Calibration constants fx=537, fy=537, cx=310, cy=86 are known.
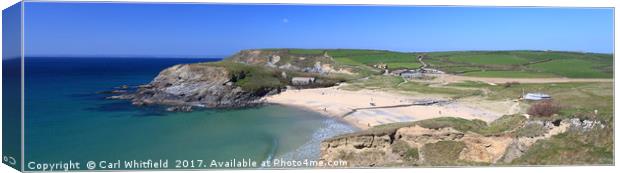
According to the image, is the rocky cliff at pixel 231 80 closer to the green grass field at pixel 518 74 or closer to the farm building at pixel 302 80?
the farm building at pixel 302 80

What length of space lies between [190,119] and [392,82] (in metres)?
4.28

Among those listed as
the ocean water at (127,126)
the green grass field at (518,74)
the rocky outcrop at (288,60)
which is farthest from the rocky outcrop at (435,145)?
the rocky outcrop at (288,60)

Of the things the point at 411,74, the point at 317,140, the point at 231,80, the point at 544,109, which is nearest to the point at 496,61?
the point at 544,109

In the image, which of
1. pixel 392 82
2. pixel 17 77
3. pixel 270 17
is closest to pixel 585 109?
pixel 392 82

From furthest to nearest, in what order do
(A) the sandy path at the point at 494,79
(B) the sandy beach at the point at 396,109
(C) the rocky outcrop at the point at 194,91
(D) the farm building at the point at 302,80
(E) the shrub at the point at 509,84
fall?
(D) the farm building at the point at 302,80, (C) the rocky outcrop at the point at 194,91, (A) the sandy path at the point at 494,79, (E) the shrub at the point at 509,84, (B) the sandy beach at the point at 396,109

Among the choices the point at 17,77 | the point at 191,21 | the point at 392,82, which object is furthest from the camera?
the point at 392,82

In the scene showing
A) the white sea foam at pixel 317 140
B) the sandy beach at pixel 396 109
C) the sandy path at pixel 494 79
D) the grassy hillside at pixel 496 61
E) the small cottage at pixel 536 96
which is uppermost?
the grassy hillside at pixel 496 61

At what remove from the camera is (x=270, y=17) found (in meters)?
10.2

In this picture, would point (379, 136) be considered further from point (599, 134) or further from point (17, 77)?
point (17, 77)

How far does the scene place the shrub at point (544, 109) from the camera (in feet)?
34.2

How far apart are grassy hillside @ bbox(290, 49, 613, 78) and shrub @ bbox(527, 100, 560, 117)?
670 mm

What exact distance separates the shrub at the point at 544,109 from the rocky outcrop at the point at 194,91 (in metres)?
5.32

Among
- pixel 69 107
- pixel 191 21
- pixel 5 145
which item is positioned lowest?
pixel 5 145

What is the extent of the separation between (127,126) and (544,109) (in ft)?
26.6
